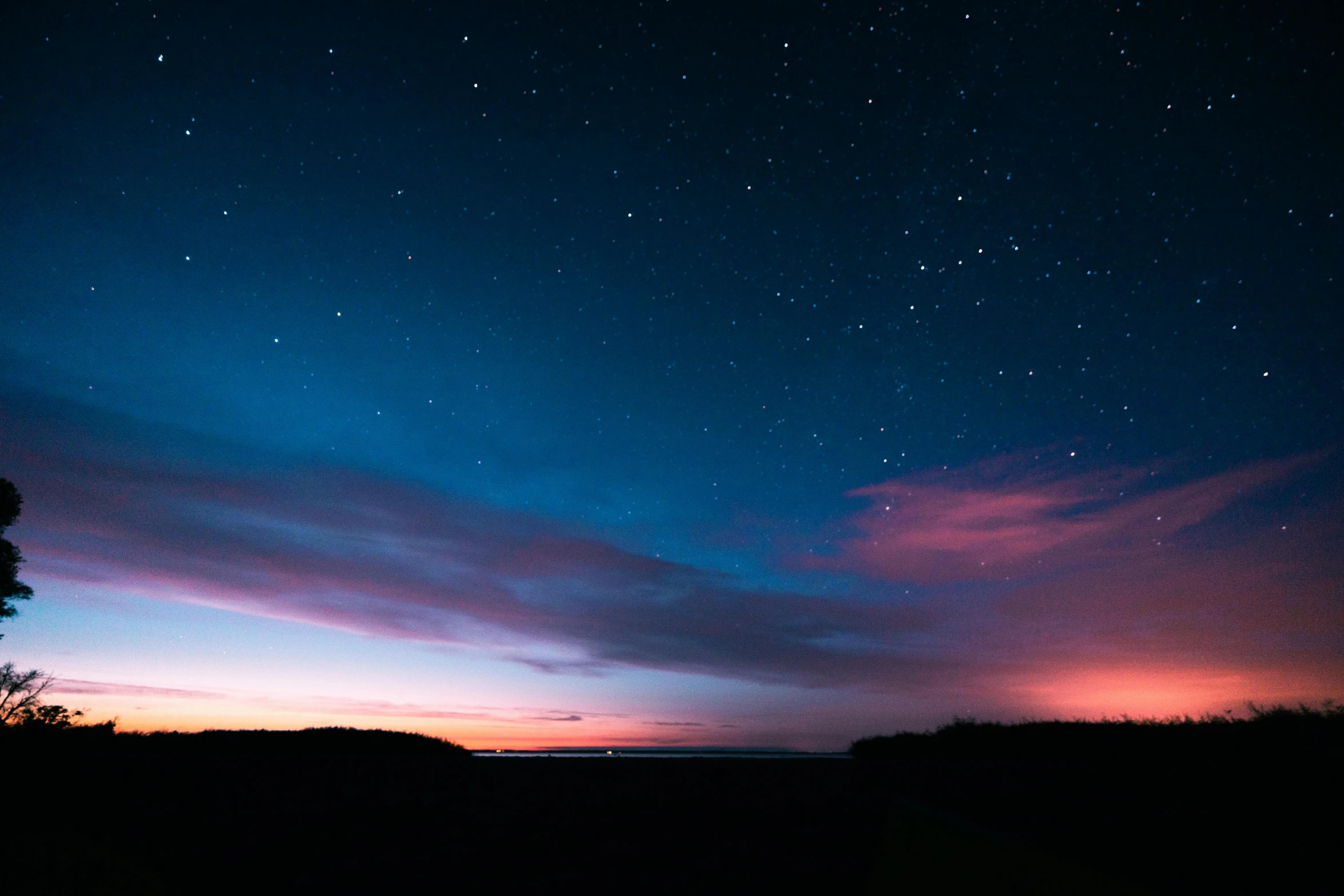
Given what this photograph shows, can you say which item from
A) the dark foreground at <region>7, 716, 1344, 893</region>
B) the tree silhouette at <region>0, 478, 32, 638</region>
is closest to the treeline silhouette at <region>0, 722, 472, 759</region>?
the dark foreground at <region>7, 716, 1344, 893</region>

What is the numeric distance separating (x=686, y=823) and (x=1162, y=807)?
4.05 m

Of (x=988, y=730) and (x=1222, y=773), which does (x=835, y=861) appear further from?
(x=988, y=730)

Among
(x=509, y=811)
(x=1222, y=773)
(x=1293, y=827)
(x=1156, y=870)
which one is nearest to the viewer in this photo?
(x=1156, y=870)

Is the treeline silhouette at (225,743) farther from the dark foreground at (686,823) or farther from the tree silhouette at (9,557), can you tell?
the tree silhouette at (9,557)

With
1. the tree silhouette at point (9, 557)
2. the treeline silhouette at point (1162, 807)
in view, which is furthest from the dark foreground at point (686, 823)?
the tree silhouette at point (9, 557)

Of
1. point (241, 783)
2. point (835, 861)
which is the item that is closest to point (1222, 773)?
point (835, 861)

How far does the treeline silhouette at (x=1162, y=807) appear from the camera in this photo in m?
2.15

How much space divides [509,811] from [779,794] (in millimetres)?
3196

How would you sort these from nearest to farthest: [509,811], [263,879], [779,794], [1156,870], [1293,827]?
[1156,870], [263,879], [1293,827], [509,811], [779,794]

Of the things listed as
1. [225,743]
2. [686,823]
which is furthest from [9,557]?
[686,823]

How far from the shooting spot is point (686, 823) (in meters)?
5.49

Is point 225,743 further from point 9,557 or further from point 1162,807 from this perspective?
point 1162,807

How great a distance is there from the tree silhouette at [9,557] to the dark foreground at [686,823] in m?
11.5

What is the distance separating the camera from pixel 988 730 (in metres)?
17.8
